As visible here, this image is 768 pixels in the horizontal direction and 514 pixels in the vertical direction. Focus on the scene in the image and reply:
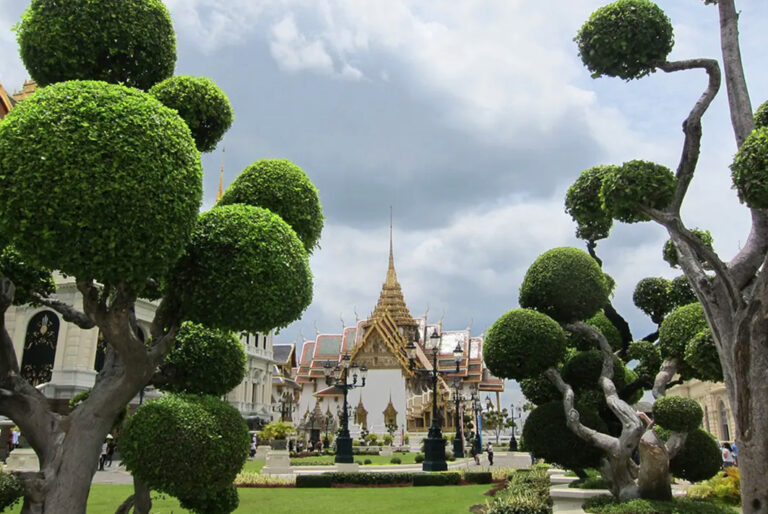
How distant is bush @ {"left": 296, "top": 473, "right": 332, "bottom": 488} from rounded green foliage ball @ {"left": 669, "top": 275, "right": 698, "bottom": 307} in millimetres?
11704

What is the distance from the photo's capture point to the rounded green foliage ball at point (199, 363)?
968 cm

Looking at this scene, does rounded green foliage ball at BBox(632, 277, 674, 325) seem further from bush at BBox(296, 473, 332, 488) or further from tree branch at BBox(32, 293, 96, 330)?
tree branch at BBox(32, 293, 96, 330)

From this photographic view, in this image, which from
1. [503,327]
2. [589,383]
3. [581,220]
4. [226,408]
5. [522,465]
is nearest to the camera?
[226,408]

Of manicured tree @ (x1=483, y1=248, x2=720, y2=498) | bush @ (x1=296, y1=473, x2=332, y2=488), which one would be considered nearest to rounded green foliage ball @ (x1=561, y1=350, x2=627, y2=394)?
manicured tree @ (x1=483, y1=248, x2=720, y2=498)

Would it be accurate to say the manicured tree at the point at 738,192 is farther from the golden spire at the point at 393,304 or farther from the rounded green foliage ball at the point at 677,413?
the golden spire at the point at 393,304

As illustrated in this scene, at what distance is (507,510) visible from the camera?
33.1 feet

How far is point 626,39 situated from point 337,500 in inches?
488

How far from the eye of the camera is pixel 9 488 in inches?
311

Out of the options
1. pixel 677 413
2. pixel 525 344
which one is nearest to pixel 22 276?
pixel 525 344

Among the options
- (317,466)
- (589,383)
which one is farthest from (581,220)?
(317,466)

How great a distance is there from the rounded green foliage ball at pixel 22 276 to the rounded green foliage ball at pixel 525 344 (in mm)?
9871

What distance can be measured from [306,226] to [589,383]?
10138mm

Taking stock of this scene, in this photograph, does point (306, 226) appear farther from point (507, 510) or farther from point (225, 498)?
point (507, 510)

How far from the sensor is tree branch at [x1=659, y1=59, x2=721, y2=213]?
10438 mm
